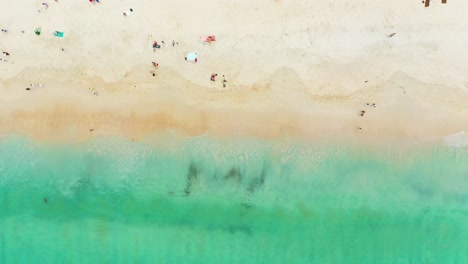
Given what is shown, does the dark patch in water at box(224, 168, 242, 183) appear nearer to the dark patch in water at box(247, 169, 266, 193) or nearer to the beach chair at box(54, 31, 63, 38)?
the dark patch in water at box(247, 169, 266, 193)

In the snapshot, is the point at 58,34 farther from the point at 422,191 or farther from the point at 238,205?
the point at 422,191

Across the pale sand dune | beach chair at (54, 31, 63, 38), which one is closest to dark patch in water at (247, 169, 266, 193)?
the pale sand dune

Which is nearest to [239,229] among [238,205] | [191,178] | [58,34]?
[238,205]

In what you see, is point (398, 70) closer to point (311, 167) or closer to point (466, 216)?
point (311, 167)

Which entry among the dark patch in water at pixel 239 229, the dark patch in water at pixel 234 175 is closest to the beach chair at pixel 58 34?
the dark patch in water at pixel 234 175

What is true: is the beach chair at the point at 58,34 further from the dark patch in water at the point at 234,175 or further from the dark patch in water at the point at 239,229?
the dark patch in water at the point at 239,229
